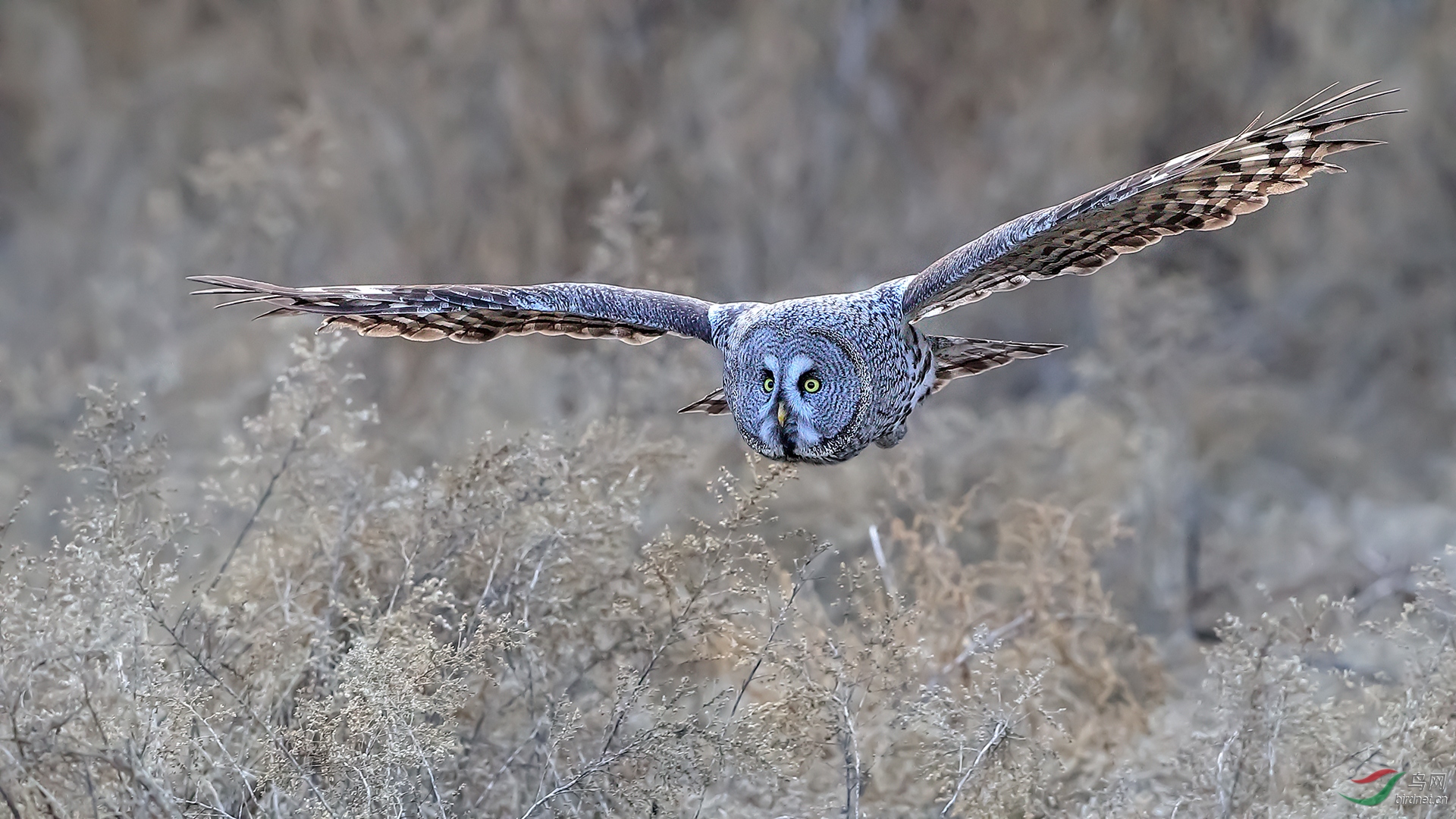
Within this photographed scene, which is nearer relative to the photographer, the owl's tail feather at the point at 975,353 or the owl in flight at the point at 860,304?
the owl in flight at the point at 860,304

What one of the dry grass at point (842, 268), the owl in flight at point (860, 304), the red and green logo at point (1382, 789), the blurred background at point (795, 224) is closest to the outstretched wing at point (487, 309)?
the owl in flight at point (860, 304)

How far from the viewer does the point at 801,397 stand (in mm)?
2611

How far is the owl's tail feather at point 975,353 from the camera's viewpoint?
3.37m

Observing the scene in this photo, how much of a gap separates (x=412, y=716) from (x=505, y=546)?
0.88 m

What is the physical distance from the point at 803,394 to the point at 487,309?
97cm

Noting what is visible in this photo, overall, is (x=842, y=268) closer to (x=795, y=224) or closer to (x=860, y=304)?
(x=795, y=224)

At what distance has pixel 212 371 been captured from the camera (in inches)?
289

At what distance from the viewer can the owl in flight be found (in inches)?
99.7

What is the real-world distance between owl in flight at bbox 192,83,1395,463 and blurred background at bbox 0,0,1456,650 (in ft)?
9.70

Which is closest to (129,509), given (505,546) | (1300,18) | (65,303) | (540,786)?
(505,546)
